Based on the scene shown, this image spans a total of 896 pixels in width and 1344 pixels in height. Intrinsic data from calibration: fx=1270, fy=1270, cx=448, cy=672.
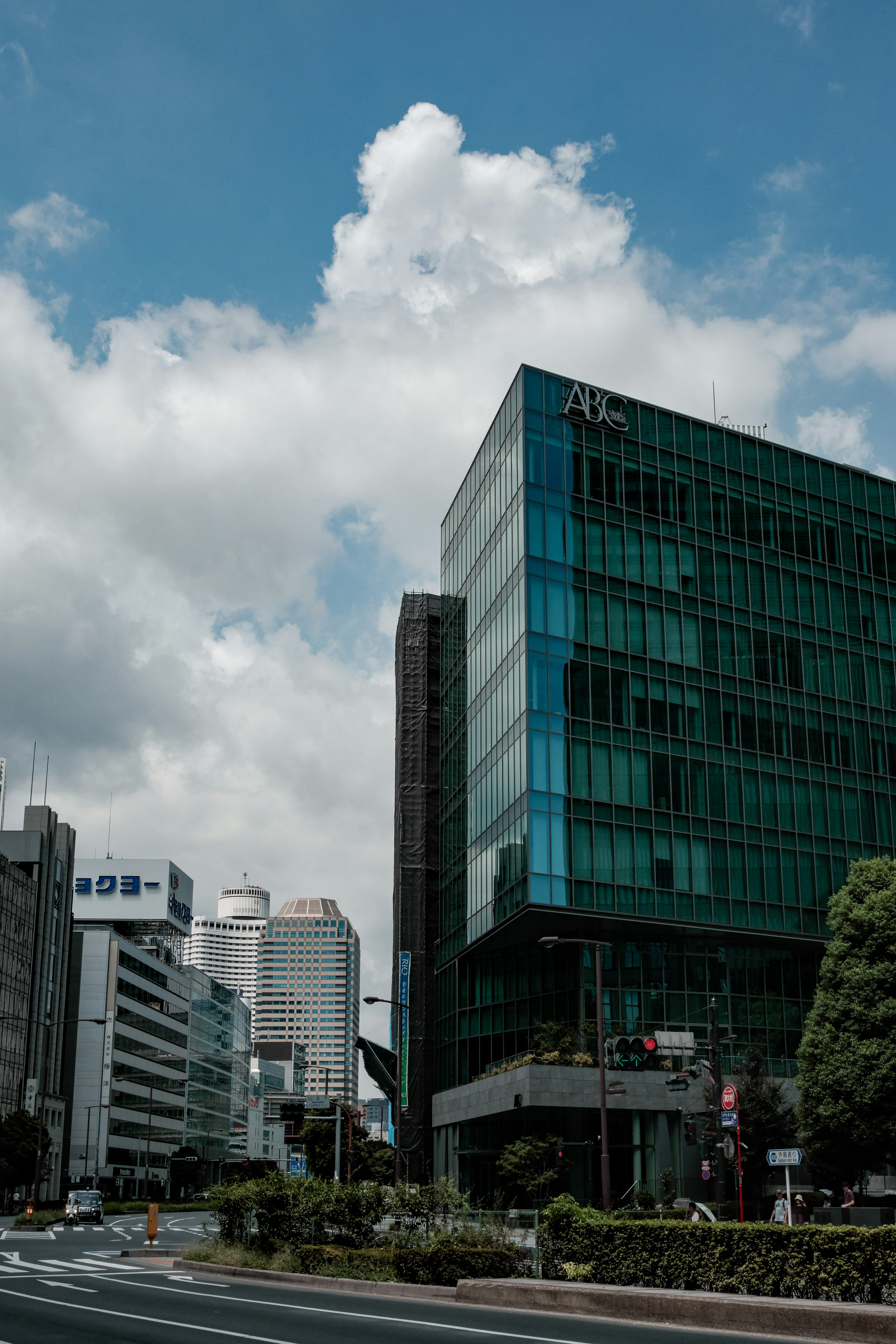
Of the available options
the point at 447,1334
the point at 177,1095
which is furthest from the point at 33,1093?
the point at 447,1334

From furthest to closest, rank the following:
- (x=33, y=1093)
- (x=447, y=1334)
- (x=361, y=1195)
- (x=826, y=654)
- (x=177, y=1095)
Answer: (x=177, y=1095)
(x=33, y=1093)
(x=826, y=654)
(x=361, y=1195)
(x=447, y=1334)

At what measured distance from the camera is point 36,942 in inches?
4749

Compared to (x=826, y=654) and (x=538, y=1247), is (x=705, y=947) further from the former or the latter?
(x=538, y=1247)

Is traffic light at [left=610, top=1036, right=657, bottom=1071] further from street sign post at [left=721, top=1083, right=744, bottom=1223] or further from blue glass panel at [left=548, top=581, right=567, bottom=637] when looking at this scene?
blue glass panel at [left=548, top=581, right=567, bottom=637]

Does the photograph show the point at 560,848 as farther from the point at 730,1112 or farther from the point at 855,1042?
the point at 730,1112

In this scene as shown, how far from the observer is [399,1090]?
68.2m

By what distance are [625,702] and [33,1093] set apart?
79.5 metres

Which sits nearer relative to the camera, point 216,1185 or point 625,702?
point 216,1185

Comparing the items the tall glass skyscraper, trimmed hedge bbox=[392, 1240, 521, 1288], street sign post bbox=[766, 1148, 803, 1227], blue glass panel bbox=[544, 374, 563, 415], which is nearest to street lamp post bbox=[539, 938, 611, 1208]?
street sign post bbox=[766, 1148, 803, 1227]

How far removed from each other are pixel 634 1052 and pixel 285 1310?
13555mm

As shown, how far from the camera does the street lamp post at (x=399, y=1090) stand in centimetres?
5972

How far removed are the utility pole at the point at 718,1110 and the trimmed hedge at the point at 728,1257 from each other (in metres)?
10.0

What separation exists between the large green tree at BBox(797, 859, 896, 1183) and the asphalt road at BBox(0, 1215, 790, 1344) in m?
25.1

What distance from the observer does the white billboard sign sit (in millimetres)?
156250
